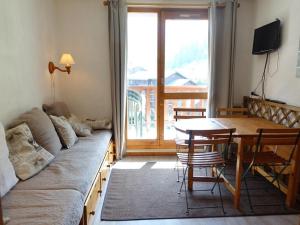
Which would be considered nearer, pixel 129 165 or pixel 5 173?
pixel 5 173

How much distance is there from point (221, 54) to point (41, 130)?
8.62 feet

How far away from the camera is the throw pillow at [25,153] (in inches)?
70.2

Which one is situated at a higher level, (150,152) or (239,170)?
(239,170)

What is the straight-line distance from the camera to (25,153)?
1.89 meters

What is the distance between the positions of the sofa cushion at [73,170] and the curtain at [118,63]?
30.4 inches

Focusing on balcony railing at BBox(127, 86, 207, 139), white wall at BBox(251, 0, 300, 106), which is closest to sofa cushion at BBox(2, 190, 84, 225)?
balcony railing at BBox(127, 86, 207, 139)

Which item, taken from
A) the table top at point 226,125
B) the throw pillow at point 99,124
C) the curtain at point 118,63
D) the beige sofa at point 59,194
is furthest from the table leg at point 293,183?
the throw pillow at point 99,124

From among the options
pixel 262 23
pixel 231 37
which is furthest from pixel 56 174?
pixel 262 23

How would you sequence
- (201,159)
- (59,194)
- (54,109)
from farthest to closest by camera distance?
(54,109) < (201,159) < (59,194)

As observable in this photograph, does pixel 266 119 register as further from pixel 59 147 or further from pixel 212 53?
pixel 59 147

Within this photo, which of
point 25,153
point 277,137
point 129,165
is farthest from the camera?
point 129,165

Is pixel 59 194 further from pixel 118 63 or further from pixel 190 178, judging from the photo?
pixel 118 63

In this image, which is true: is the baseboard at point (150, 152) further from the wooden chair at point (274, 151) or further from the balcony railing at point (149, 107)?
the wooden chair at point (274, 151)

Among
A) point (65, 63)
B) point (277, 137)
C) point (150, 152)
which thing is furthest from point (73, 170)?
point (150, 152)
